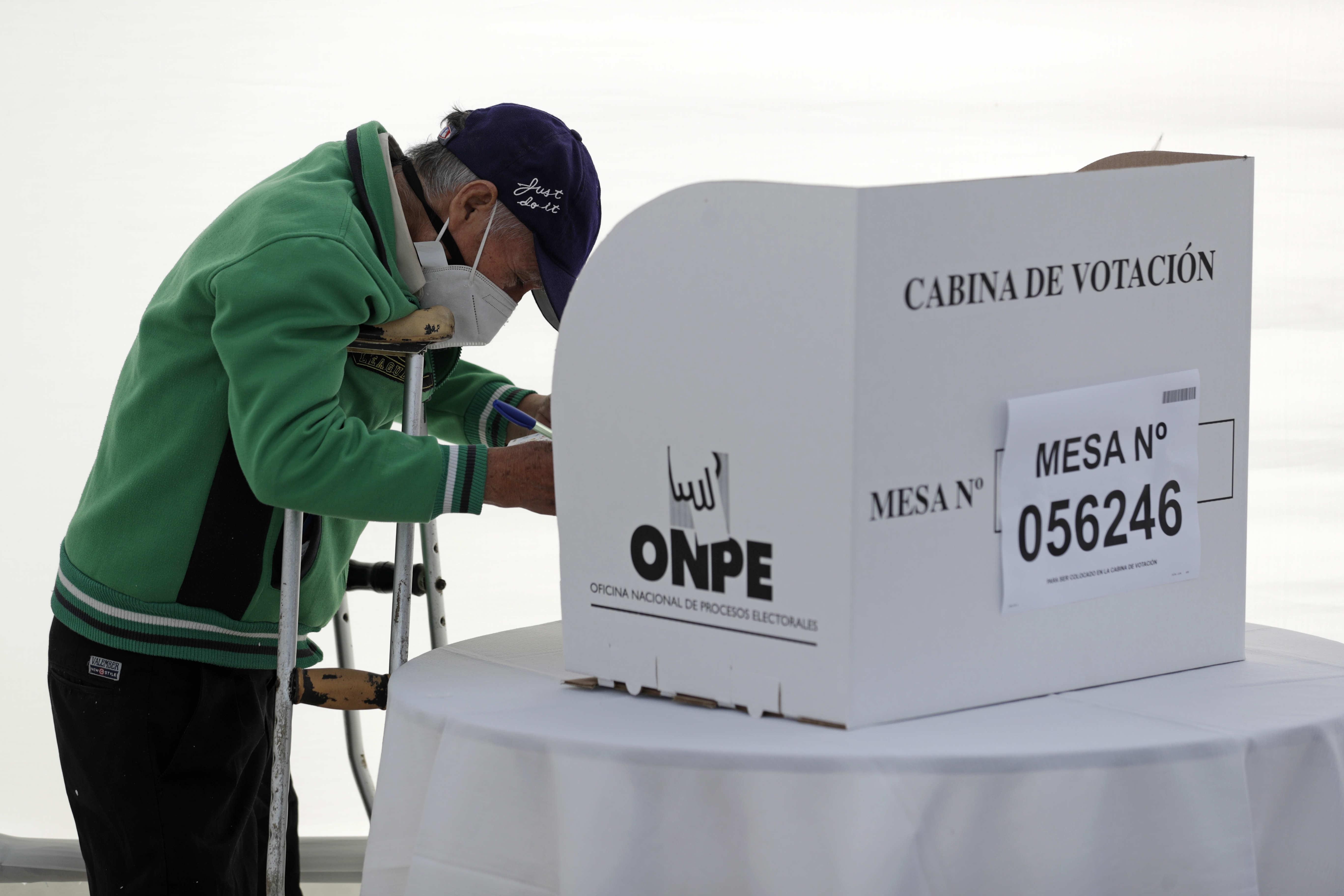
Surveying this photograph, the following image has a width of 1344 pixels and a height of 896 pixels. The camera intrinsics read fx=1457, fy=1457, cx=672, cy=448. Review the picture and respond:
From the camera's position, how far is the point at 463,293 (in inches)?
63.2

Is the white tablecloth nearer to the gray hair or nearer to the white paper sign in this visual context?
the white paper sign

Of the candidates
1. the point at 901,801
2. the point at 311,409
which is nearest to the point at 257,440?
the point at 311,409

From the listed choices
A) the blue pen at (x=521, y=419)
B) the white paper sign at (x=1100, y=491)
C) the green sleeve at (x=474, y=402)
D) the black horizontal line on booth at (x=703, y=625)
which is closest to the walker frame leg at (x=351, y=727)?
the green sleeve at (x=474, y=402)

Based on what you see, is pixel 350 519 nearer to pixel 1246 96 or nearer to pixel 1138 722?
pixel 1138 722

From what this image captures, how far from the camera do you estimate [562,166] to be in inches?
62.2

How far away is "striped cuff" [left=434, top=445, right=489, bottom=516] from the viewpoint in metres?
1.37

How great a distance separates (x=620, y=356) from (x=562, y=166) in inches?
19.9

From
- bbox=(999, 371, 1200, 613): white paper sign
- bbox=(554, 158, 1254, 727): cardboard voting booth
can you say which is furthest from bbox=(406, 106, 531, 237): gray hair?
bbox=(999, 371, 1200, 613): white paper sign

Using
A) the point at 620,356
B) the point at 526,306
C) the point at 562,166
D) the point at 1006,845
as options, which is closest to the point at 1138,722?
the point at 1006,845

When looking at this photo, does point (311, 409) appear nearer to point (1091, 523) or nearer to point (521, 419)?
point (521, 419)

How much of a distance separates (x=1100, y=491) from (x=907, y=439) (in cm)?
21

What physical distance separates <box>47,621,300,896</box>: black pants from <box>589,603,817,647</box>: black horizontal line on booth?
655 mm

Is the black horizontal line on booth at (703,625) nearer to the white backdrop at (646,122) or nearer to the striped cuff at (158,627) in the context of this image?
the striped cuff at (158,627)

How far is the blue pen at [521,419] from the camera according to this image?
5.12ft
